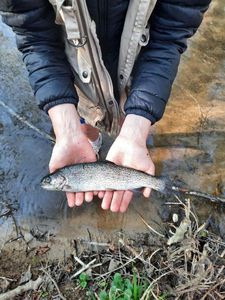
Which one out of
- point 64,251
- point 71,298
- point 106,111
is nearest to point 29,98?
point 106,111

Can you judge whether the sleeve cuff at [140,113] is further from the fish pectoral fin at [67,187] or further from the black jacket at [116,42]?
the fish pectoral fin at [67,187]

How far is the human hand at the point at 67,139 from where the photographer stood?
2375 mm

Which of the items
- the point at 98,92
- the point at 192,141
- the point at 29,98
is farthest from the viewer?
the point at 29,98

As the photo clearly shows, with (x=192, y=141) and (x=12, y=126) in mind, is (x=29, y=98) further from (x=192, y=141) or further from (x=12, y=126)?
(x=192, y=141)

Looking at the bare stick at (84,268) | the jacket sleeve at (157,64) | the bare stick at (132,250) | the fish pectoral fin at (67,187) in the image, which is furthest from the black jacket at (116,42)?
the bare stick at (84,268)

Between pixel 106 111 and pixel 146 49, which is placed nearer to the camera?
pixel 146 49

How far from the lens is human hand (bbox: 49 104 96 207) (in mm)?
2375

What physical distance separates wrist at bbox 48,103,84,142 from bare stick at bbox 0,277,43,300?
818 millimetres

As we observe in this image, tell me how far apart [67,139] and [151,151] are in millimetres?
1055

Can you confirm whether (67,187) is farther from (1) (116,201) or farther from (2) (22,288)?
(2) (22,288)

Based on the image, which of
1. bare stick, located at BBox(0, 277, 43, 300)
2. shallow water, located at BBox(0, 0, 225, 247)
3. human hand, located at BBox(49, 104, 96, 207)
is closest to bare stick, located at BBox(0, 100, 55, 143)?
shallow water, located at BBox(0, 0, 225, 247)

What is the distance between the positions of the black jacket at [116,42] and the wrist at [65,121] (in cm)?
3

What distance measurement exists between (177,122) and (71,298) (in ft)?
5.39

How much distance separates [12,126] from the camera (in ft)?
11.3
